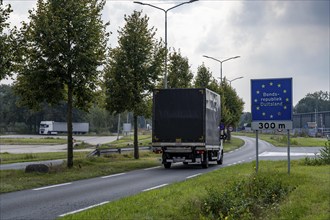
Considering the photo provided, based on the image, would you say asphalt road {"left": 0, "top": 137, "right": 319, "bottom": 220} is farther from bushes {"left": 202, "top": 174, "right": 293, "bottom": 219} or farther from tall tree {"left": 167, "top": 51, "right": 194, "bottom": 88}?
tall tree {"left": 167, "top": 51, "right": 194, "bottom": 88}

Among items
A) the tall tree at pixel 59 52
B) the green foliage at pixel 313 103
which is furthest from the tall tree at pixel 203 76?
the green foliage at pixel 313 103

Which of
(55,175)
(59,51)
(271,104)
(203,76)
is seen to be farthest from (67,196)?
(203,76)

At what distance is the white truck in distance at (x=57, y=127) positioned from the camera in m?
111

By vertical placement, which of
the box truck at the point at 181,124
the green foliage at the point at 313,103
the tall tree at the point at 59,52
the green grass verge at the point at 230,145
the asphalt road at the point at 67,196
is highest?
the green foliage at the point at 313,103

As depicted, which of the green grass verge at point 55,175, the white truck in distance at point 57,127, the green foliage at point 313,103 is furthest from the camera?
the green foliage at point 313,103

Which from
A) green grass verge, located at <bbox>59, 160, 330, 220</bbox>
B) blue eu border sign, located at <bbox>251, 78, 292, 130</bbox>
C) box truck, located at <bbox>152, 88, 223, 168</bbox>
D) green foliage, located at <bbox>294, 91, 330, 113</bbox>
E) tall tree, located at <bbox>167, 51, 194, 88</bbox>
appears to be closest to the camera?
green grass verge, located at <bbox>59, 160, 330, 220</bbox>

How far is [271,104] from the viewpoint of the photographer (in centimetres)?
1580

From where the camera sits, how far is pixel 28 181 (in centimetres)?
1672

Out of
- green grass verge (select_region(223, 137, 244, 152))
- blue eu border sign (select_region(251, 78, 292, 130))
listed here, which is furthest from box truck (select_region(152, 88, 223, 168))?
green grass verge (select_region(223, 137, 244, 152))

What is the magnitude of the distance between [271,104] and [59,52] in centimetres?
928

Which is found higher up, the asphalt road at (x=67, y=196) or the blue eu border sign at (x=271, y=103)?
the blue eu border sign at (x=271, y=103)

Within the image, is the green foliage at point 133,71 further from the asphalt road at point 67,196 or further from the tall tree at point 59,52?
the asphalt road at point 67,196

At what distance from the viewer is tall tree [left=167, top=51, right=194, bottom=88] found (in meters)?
41.7

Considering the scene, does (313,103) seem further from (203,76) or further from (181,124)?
(181,124)
